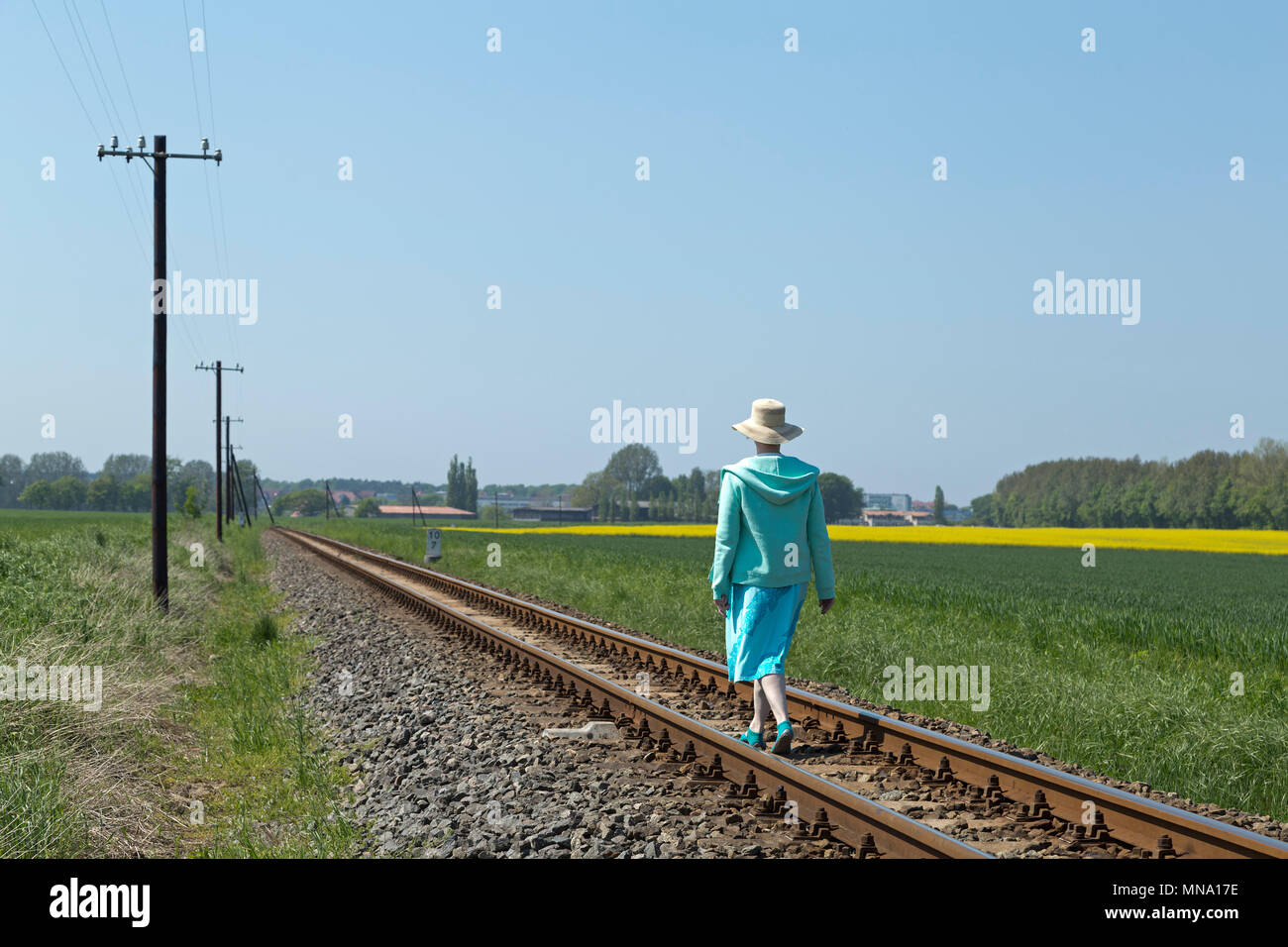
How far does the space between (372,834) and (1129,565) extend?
44335 mm

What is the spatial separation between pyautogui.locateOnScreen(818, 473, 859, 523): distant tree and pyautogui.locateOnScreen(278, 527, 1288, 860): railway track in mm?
118188

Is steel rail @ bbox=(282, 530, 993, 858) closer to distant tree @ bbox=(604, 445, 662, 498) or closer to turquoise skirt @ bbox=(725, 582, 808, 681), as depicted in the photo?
turquoise skirt @ bbox=(725, 582, 808, 681)

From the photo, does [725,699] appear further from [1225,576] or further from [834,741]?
[1225,576]

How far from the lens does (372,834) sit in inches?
229

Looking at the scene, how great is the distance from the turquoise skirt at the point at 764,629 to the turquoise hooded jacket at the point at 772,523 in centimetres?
10

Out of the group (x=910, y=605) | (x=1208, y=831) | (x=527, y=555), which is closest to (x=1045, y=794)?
(x=1208, y=831)

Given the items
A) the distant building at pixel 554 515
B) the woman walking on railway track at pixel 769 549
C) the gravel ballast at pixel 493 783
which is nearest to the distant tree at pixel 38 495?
the distant building at pixel 554 515

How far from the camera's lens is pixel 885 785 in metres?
6.05

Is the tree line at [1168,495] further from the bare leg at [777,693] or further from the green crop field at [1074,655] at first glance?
the bare leg at [777,693]

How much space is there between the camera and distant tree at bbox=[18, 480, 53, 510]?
14712 cm

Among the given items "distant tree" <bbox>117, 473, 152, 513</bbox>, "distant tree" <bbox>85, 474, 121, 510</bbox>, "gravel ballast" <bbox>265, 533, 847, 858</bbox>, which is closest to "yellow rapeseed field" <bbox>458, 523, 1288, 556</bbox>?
"gravel ballast" <bbox>265, 533, 847, 858</bbox>

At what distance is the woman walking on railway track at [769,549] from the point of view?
6324 mm

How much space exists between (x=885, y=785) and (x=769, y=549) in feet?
5.21

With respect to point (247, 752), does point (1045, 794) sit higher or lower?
higher
